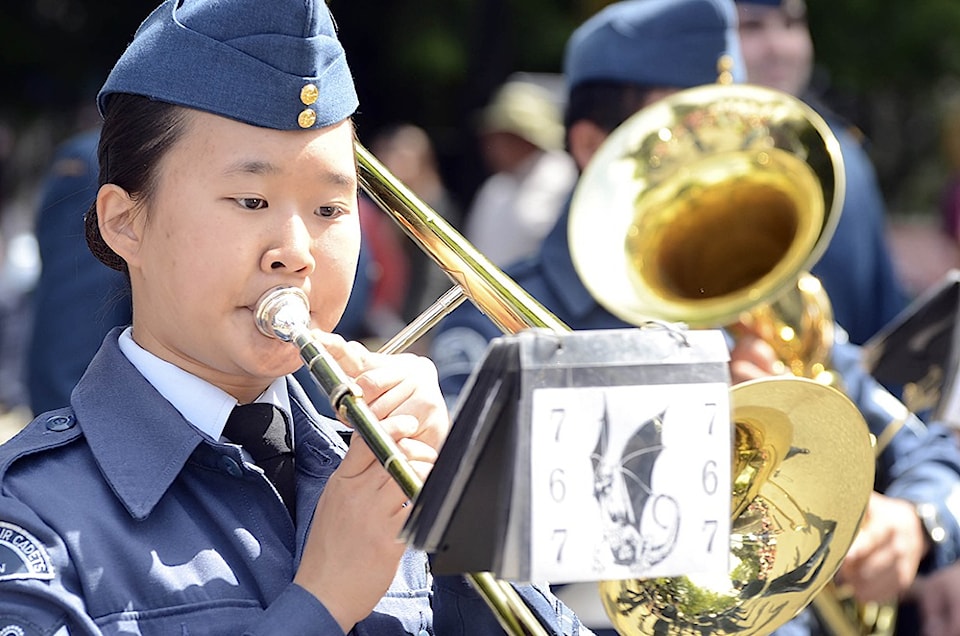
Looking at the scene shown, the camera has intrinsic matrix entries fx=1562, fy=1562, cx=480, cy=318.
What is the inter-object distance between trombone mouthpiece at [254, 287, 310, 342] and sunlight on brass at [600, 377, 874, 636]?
25.0 inches

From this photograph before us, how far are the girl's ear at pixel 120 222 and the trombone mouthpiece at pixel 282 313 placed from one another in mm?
193

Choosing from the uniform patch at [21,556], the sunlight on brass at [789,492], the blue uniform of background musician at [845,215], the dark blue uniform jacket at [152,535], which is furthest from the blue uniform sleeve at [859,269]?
the uniform patch at [21,556]

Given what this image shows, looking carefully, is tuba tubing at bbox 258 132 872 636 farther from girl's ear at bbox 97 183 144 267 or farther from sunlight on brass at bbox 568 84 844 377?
sunlight on brass at bbox 568 84 844 377

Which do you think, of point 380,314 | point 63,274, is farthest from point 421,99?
point 63,274

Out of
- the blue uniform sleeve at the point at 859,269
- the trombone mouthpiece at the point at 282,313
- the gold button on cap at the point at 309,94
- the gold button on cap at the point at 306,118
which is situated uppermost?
the gold button on cap at the point at 309,94

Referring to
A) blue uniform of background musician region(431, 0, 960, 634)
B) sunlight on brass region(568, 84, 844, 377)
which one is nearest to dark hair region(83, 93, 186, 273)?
blue uniform of background musician region(431, 0, 960, 634)

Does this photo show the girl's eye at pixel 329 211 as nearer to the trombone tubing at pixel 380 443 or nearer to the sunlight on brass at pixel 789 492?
the trombone tubing at pixel 380 443

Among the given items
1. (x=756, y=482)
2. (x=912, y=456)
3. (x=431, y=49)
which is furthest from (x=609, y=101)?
(x=431, y=49)

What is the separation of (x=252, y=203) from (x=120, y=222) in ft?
0.68

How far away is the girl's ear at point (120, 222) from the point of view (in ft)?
5.88

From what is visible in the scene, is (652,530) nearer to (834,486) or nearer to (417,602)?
(417,602)

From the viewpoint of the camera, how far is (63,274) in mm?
3572

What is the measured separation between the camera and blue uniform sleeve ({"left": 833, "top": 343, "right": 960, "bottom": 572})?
3.12 meters

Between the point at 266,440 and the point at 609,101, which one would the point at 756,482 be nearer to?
the point at 266,440
